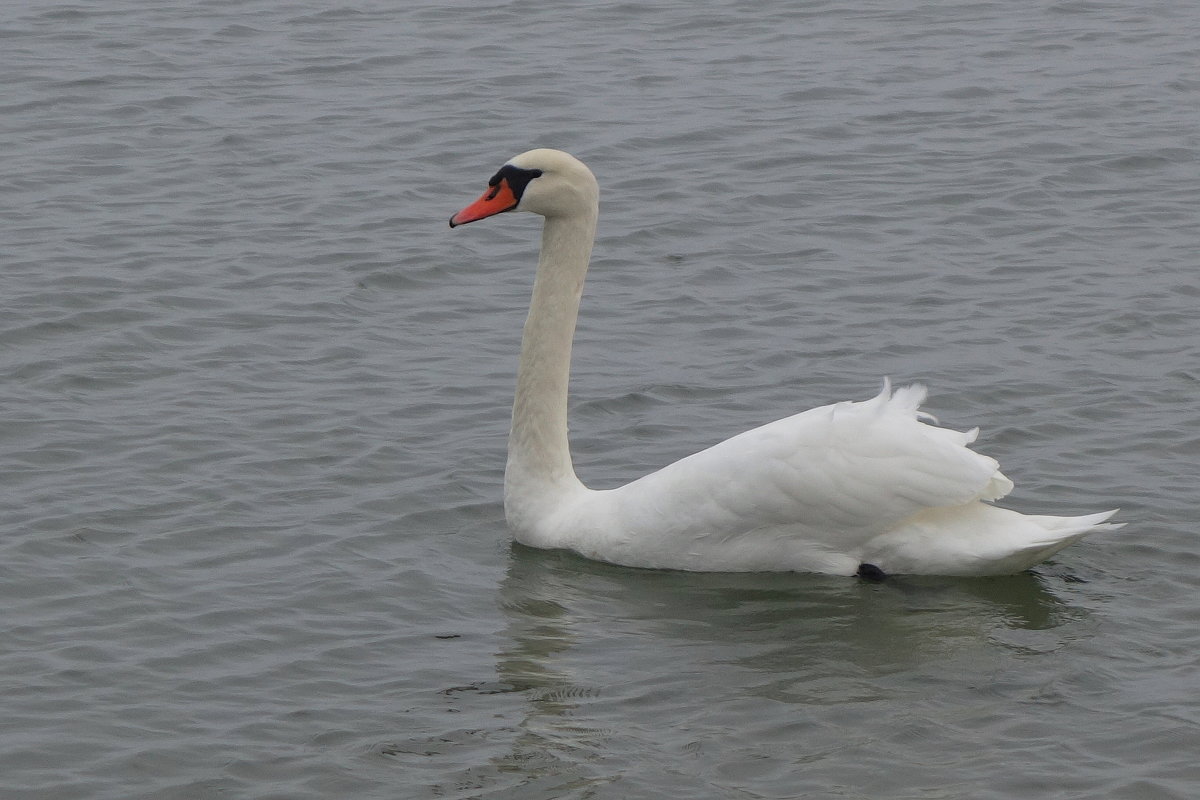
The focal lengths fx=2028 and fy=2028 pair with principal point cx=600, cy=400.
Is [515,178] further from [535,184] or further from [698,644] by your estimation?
[698,644]

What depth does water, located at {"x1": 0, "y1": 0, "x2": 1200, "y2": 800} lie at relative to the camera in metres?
6.72

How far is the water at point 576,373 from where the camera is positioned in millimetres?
6723

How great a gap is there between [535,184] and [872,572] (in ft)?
6.90

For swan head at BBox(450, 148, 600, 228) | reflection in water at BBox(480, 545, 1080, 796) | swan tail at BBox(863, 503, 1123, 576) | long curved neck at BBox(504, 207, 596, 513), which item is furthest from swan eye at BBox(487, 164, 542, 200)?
swan tail at BBox(863, 503, 1123, 576)

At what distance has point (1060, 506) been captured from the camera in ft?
28.2

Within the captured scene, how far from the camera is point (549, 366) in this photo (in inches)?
340

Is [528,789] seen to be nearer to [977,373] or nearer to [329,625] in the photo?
[329,625]

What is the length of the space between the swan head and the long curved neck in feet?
0.46

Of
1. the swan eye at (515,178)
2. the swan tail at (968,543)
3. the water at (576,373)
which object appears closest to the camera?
the water at (576,373)

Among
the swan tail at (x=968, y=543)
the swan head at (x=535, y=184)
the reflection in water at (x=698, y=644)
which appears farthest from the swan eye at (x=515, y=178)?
the swan tail at (x=968, y=543)

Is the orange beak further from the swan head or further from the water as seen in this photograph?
the water

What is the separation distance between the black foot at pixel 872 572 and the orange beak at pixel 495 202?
81.3 inches

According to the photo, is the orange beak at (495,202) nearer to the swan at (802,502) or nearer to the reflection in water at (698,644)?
the swan at (802,502)

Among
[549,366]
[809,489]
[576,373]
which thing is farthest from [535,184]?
[576,373]
